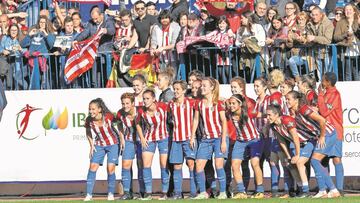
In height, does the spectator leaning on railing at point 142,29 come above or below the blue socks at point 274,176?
above

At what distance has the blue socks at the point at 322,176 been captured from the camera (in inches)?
848

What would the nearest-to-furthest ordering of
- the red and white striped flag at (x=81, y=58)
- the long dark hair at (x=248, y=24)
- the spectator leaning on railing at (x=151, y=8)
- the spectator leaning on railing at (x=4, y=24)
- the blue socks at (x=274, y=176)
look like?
the blue socks at (x=274, y=176), the long dark hair at (x=248, y=24), the red and white striped flag at (x=81, y=58), the spectator leaning on railing at (x=151, y=8), the spectator leaning on railing at (x=4, y=24)

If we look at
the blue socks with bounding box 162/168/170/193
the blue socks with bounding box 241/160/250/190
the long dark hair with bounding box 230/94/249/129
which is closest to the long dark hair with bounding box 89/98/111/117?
the blue socks with bounding box 162/168/170/193

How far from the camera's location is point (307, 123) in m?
21.8

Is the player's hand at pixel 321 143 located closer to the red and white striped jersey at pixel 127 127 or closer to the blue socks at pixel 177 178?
the blue socks at pixel 177 178

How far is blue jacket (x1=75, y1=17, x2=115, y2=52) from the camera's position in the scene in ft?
79.8

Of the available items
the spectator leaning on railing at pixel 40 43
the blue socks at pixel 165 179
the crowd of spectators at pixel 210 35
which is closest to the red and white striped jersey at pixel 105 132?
the blue socks at pixel 165 179

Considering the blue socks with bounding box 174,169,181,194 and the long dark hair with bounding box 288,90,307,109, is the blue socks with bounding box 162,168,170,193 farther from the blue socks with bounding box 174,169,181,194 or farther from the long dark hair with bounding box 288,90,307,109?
the long dark hair with bounding box 288,90,307,109

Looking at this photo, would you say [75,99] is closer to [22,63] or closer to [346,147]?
[22,63]

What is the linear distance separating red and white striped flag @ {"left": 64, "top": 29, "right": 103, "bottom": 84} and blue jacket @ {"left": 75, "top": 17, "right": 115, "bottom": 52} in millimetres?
104

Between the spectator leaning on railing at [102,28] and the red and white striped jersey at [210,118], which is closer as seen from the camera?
the red and white striped jersey at [210,118]

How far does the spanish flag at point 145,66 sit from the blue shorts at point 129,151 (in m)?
1.56

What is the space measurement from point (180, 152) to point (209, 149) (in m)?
0.52

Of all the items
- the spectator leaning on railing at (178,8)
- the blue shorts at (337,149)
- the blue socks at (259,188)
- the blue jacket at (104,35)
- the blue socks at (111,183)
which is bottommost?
the blue socks at (259,188)
